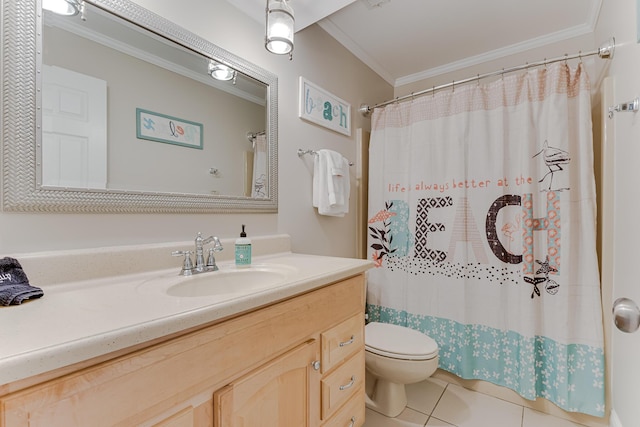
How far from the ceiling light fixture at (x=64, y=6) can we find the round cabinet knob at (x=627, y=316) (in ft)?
5.78

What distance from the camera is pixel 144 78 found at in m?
1.12

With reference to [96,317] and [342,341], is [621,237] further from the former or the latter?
[96,317]

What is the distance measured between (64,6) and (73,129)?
38cm

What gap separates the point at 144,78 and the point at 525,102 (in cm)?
194

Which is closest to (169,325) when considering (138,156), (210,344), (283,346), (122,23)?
(210,344)

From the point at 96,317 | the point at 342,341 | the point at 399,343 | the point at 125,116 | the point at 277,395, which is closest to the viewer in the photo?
the point at 96,317

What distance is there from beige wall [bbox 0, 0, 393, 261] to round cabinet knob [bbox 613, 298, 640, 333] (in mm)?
1310

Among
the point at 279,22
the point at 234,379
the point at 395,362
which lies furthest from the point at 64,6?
the point at 395,362

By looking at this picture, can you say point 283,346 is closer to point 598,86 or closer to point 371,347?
point 371,347

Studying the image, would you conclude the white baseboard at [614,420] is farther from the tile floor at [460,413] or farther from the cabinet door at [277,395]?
the cabinet door at [277,395]

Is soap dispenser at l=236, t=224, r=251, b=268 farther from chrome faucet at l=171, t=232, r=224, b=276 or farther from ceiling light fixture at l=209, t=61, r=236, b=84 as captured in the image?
ceiling light fixture at l=209, t=61, r=236, b=84

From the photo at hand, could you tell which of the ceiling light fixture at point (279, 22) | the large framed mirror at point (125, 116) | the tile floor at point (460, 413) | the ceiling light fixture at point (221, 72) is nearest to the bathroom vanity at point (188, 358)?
the large framed mirror at point (125, 116)

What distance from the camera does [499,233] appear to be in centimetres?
174

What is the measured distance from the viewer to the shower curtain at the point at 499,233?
1532mm
